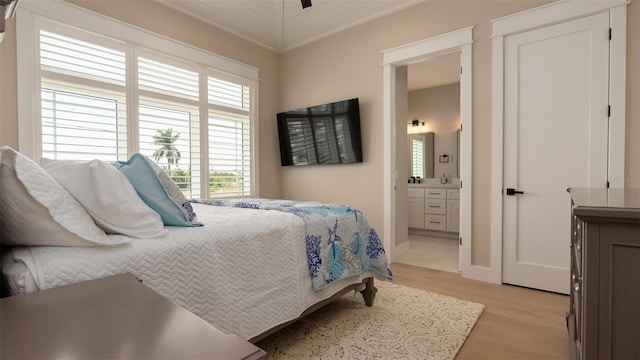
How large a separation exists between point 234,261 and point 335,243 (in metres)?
0.82

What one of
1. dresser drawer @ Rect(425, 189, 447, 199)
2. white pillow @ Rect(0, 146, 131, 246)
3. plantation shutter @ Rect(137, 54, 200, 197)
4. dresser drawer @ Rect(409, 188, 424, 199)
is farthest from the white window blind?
white pillow @ Rect(0, 146, 131, 246)

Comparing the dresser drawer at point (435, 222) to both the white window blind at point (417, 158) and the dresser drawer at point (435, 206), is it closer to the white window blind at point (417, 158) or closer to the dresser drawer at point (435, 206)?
the dresser drawer at point (435, 206)

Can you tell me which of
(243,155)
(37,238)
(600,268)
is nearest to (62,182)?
(37,238)

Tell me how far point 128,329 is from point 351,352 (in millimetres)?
1551

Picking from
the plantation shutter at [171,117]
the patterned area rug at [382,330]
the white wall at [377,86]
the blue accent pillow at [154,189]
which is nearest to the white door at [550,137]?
the white wall at [377,86]

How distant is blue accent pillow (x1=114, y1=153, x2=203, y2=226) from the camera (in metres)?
1.46

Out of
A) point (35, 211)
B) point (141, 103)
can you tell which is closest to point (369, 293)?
point (35, 211)

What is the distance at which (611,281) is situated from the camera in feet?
2.88

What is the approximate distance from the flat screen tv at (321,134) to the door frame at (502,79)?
1.53 metres

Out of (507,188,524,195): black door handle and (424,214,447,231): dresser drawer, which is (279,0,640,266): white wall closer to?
(507,188,524,195): black door handle

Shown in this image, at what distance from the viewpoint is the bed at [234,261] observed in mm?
1001

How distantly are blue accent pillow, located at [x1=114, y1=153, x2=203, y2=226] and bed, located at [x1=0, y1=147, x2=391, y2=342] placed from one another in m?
0.03

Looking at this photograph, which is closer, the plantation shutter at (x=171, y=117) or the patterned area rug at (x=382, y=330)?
the patterned area rug at (x=382, y=330)

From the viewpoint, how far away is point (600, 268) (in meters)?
0.89
